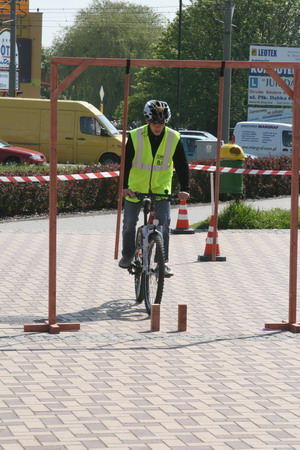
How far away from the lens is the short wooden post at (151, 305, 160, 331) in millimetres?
8328

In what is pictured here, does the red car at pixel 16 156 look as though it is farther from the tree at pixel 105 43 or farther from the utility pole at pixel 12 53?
the tree at pixel 105 43

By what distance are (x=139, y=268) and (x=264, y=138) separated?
96.9 feet

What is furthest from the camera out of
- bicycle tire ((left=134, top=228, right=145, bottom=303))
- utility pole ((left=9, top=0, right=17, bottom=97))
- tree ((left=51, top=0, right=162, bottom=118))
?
tree ((left=51, top=0, right=162, bottom=118))

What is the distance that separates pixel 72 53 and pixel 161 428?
2868 inches

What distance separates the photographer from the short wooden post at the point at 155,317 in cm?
833

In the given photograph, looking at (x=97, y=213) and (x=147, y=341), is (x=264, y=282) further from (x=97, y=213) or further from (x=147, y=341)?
(x=97, y=213)

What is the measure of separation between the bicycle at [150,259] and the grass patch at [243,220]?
6911mm

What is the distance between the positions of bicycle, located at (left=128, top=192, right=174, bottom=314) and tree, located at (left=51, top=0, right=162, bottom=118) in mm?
66195

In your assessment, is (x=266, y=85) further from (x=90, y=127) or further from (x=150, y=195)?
(x=150, y=195)

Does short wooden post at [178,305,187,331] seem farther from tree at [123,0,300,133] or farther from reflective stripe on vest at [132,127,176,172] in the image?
tree at [123,0,300,133]

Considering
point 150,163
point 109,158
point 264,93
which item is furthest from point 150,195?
point 264,93

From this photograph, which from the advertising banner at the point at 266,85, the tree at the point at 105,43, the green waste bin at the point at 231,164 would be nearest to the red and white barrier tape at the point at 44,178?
the green waste bin at the point at 231,164

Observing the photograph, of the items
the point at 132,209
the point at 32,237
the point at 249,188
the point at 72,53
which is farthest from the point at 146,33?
the point at 132,209

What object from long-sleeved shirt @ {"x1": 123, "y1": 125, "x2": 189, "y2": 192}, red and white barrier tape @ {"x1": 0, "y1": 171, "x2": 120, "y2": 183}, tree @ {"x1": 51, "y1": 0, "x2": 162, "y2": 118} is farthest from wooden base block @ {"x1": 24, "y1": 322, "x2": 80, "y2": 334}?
tree @ {"x1": 51, "y1": 0, "x2": 162, "y2": 118}
